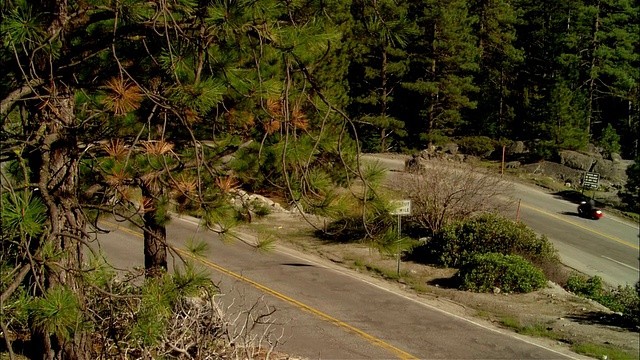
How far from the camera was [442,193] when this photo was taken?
23078 mm

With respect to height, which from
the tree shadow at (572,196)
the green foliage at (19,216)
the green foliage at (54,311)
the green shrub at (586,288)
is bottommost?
the tree shadow at (572,196)

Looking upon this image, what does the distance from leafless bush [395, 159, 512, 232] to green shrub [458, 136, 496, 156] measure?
77.6 feet

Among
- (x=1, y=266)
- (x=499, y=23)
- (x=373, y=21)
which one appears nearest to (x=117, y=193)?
(x=1, y=266)

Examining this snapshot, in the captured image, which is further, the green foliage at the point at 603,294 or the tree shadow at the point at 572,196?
the tree shadow at the point at 572,196

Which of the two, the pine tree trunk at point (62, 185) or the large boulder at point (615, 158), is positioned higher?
the pine tree trunk at point (62, 185)

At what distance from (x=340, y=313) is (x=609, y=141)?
40.8 metres

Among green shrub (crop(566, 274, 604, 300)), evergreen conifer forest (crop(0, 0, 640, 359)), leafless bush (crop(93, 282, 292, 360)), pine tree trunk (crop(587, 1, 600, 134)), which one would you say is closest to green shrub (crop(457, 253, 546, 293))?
green shrub (crop(566, 274, 604, 300))

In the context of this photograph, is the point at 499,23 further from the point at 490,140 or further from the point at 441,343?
the point at 441,343

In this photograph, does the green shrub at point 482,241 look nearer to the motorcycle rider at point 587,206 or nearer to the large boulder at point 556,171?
the motorcycle rider at point 587,206

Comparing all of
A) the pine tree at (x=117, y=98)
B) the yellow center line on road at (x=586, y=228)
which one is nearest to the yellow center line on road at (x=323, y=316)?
the pine tree at (x=117, y=98)

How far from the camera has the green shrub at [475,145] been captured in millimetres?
46875

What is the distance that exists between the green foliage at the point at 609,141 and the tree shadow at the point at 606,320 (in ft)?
113

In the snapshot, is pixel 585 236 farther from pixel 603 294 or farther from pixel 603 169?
pixel 603 169

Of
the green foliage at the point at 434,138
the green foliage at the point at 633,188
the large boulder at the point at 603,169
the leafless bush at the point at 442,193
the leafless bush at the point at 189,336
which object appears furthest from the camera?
the green foliage at the point at 434,138
